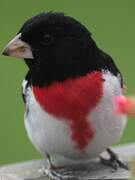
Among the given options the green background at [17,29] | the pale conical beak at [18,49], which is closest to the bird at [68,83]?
the pale conical beak at [18,49]

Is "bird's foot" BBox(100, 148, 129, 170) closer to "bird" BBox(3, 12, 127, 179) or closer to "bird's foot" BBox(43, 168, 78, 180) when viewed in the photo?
"bird" BBox(3, 12, 127, 179)

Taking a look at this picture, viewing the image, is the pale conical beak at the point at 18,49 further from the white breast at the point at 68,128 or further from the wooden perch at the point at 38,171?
the wooden perch at the point at 38,171

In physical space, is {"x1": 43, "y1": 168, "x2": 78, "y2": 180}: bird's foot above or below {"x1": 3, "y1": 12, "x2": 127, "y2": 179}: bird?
below

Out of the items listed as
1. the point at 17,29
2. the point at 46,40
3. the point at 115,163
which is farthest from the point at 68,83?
the point at 17,29

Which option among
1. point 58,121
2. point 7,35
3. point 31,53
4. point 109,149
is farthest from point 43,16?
point 7,35

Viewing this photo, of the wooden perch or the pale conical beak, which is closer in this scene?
the wooden perch

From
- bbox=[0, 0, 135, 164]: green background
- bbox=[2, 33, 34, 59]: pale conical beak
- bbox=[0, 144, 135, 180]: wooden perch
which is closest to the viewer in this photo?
bbox=[0, 144, 135, 180]: wooden perch

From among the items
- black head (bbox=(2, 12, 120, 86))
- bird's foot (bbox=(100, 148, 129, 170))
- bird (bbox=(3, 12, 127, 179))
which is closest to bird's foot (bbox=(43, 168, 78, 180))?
bird (bbox=(3, 12, 127, 179))
